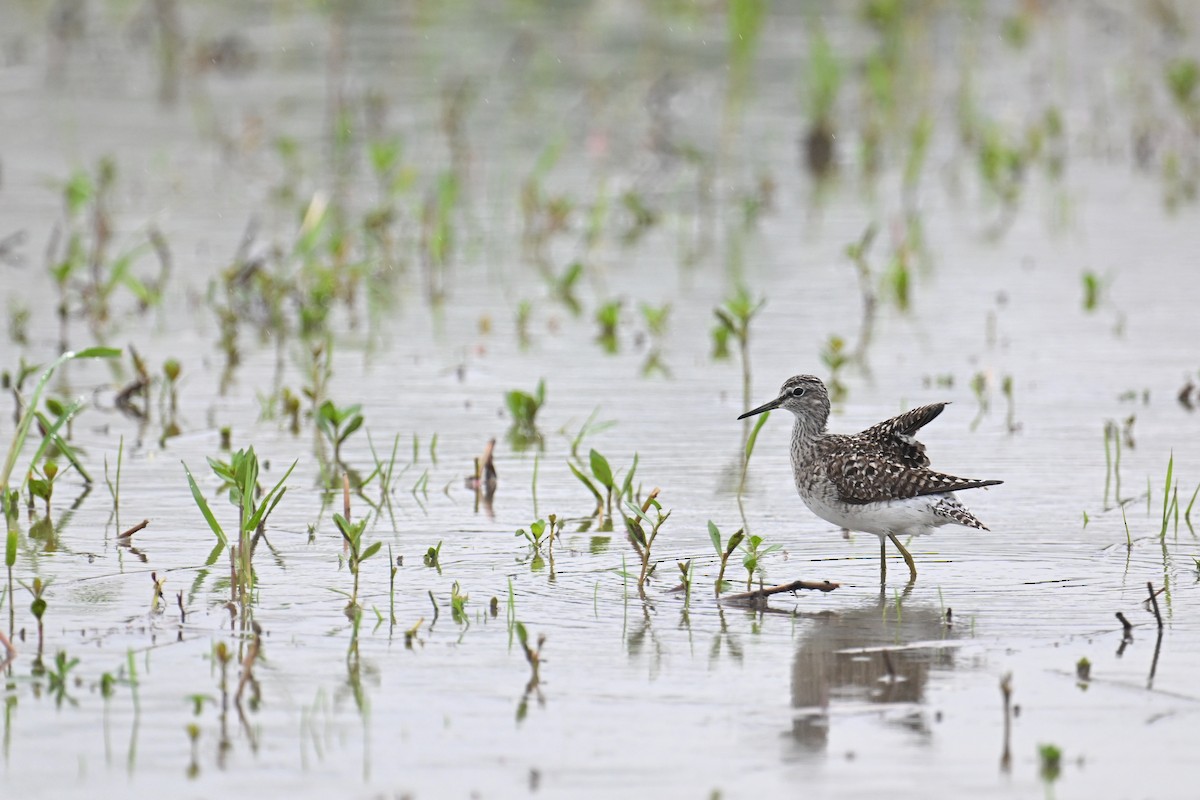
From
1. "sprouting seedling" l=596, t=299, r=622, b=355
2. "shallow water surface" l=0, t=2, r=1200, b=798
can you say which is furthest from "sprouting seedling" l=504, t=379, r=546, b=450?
"sprouting seedling" l=596, t=299, r=622, b=355

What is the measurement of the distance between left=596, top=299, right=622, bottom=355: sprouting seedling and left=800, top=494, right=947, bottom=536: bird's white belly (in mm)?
3924

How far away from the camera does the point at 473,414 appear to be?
32.4 feet

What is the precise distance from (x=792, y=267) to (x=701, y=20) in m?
11.5

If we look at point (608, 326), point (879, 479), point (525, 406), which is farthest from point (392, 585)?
point (608, 326)

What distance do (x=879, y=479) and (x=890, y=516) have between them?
143 millimetres

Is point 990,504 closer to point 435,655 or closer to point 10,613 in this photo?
point 435,655

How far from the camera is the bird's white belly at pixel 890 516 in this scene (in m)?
7.11

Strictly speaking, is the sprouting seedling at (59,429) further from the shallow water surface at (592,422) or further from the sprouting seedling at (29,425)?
the shallow water surface at (592,422)

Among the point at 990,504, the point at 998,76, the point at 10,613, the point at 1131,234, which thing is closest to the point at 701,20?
the point at 998,76

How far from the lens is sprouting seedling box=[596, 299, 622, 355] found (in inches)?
440

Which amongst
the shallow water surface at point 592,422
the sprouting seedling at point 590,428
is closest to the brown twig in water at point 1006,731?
the shallow water surface at point 592,422

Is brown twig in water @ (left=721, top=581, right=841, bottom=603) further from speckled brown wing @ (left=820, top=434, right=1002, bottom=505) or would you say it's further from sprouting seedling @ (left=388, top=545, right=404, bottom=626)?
sprouting seedling @ (left=388, top=545, right=404, bottom=626)

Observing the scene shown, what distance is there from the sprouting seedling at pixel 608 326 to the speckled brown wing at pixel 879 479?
3.82 metres

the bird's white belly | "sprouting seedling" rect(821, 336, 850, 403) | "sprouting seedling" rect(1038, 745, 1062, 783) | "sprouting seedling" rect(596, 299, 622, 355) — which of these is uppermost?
"sprouting seedling" rect(596, 299, 622, 355)
